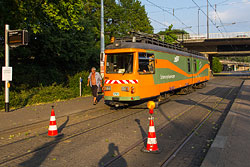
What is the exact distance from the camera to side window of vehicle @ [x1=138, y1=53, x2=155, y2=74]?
10.6m

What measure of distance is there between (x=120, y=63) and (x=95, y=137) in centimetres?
474

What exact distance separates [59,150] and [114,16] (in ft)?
112

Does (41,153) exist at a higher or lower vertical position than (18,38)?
lower

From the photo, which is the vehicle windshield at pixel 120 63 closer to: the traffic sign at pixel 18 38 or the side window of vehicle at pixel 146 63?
the side window of vehicle at pixel 146 63

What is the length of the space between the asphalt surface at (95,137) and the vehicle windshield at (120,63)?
183 cm

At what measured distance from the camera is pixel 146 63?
36.0 feet

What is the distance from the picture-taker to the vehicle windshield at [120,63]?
10453 mm

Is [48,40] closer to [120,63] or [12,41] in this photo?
[12,41]

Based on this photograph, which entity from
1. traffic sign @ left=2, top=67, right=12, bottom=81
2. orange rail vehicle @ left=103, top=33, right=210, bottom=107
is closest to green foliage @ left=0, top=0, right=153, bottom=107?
traffic sign @ left=2, top=67, right=12, bottom=81

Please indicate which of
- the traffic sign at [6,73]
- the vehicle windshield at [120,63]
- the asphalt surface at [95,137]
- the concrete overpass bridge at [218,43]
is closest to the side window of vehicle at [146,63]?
the vehicle windshield at [120,63]

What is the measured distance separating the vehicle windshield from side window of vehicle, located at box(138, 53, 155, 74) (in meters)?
0.47

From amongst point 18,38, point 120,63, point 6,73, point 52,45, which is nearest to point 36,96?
point 6,73

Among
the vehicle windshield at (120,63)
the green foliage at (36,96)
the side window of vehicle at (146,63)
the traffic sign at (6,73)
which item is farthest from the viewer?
the green foliage at (36,96)

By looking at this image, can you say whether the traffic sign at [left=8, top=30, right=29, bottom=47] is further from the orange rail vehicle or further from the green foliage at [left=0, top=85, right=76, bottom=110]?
the orange rail vehicle
